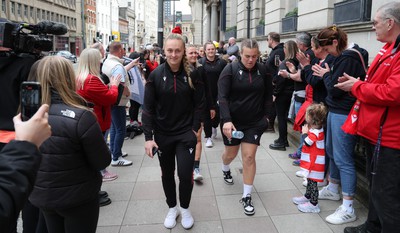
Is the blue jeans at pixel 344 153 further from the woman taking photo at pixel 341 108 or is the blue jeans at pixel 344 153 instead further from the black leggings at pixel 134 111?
the black leggings at pixel 134 111

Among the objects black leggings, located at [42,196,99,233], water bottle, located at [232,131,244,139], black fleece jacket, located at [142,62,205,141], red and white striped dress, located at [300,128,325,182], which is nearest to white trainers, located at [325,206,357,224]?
red and white striped dress, located at [300,128,325,182]

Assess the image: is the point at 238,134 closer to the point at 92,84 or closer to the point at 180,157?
the point at 180,157

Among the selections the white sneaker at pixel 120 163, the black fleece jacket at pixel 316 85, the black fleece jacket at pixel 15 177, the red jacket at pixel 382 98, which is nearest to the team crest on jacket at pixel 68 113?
the black fleece jacket at pixel 15 177

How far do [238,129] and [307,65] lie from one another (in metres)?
1.48

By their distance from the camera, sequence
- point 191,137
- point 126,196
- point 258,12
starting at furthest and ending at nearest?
point 258,12
point 126,196
point 191,137

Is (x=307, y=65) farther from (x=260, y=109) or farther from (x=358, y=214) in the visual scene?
(x=358, y=214)

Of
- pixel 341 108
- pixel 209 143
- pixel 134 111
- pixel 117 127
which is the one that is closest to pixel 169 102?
pixel 341 108

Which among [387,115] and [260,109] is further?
[260,109]

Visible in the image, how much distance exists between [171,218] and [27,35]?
7.89 ft

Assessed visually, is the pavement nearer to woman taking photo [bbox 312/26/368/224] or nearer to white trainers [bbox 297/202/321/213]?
white trainers [bbox 297/202/321/213]

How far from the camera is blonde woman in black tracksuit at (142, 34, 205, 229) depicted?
369cm

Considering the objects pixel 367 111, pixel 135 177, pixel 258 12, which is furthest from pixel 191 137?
pixel 258 12

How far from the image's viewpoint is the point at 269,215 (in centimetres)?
413

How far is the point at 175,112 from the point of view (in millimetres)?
3727
